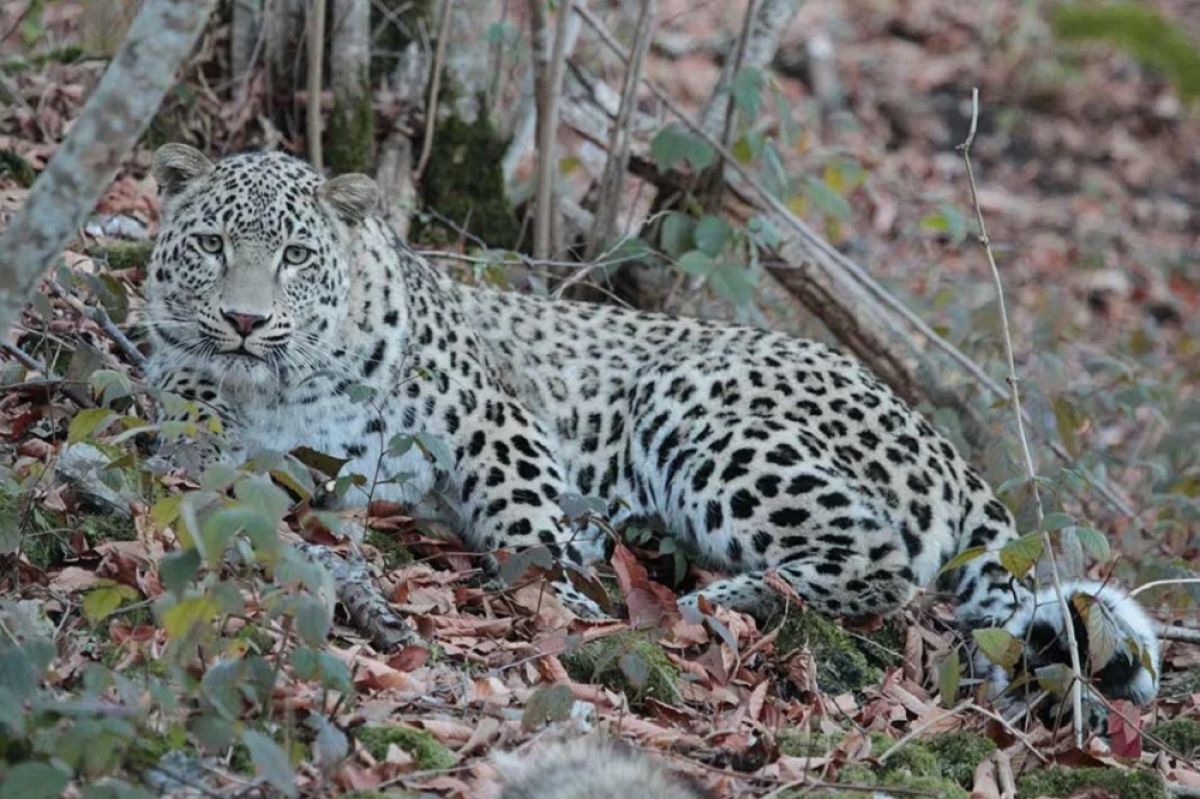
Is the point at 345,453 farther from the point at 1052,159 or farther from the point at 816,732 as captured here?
the point at 1052,159

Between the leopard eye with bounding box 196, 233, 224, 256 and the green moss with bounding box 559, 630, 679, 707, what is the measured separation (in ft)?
7.22

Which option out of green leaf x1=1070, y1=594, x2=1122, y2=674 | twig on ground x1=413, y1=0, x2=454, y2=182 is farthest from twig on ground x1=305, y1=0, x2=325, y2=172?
green leaf x1=1070, y1=594, x2=1122, y2=674

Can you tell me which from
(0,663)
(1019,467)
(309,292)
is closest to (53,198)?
(0,663)

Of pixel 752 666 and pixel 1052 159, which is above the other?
pixel 1052 159

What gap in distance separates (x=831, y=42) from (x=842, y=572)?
11449 mm

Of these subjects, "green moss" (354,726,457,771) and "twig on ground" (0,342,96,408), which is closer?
"green moss" (354,726,457,771)

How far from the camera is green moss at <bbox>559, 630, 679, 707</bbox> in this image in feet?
20.4

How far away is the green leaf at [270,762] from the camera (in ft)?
14.2

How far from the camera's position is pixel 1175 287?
52.4ft

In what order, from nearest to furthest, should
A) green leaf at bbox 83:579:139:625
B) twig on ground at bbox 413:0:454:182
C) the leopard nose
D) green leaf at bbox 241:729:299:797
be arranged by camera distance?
1. green leaf at bbox 241:729:299:797
2. green leaf at bbox 83:579:139:625
3. the leopard nose
4. twig on ground at bbox 413:0:454:182

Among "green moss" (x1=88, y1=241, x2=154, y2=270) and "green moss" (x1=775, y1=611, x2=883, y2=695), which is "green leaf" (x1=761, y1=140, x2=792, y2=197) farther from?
"green moss" (x1=88, y1=241, x2=154, y2=270)

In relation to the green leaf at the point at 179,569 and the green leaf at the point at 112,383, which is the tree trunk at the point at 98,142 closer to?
the green leaf at the point at 179,569

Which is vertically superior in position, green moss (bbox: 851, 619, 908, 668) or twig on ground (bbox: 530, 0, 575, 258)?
twig on ground (bbox: 530, 0, 575, 258)

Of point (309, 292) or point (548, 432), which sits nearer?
point (309, 292)
